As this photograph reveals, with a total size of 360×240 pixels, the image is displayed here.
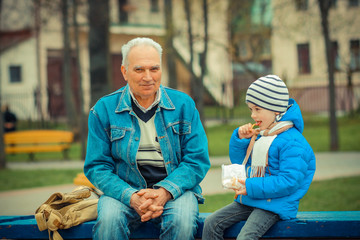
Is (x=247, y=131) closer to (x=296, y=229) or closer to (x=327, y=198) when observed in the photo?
(x=296, y=229)

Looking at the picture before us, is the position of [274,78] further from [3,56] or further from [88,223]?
[3,56]

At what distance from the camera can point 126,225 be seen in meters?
3.26

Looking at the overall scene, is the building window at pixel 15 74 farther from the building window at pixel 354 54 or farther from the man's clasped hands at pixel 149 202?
the man's clasped hands at pixel 149 202

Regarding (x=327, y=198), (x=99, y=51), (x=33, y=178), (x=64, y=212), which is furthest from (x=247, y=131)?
(x=99, y=51)

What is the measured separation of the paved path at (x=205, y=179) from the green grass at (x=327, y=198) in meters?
0.55

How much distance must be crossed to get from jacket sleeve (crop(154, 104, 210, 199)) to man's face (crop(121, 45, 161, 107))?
1.19ft

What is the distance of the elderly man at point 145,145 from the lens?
3.35 meters

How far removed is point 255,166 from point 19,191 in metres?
6.48

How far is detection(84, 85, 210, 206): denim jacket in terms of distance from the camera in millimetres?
3418

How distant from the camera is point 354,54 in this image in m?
27.1

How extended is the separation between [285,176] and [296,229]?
17.5 inches

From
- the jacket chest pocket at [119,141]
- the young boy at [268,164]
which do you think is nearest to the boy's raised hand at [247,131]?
the young boy at [268,164]

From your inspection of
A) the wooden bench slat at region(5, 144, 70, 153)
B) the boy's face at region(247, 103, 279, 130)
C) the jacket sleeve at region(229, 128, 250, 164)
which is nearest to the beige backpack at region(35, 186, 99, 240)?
the jacket sleeve at region(229, 128, 250, 164)

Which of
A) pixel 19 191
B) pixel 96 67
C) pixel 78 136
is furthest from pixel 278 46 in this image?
pixel 19 191
